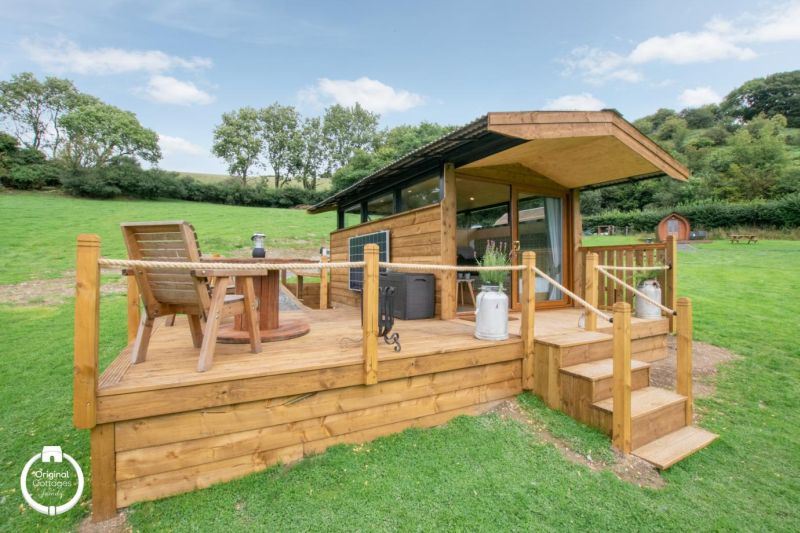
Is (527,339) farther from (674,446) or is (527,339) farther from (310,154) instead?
(310,154)

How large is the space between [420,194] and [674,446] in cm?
389

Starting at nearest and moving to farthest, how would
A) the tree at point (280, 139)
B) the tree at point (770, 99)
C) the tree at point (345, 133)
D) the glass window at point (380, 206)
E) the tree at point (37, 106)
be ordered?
the glass window at point (380, 206) < the tree at point (37, 106) < the tree at point (280, 139) < the tree at point (345, 133) < the tree at point (770, 99)

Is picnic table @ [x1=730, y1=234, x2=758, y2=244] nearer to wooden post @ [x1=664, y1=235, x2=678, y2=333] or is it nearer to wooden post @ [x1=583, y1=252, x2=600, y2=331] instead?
wooden post @ [x1=664, y1=235, x2=678, y2=333]

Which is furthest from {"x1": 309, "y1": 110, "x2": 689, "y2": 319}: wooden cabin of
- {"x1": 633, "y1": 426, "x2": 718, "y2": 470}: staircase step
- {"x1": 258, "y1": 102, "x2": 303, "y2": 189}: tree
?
{"x1": 258, "y1": 102, "x2": 303, "y2": 189}: tree

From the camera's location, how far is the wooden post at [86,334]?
5.51 ft

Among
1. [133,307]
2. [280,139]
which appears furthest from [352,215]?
[280,139]

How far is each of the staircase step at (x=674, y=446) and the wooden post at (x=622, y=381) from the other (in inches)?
5.4

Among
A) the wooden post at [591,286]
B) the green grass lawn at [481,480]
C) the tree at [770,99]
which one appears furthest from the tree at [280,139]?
the tree at [770,99]

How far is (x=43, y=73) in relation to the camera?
30094mm

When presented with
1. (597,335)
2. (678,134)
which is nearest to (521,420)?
(597,335)

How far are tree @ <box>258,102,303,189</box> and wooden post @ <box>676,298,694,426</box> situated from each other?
3764cm

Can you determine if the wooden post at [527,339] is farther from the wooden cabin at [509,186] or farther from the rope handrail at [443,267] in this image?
the wooden cabin at [509,186]

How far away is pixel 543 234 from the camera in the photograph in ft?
18.4

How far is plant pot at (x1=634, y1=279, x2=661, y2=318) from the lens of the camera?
4535mm
